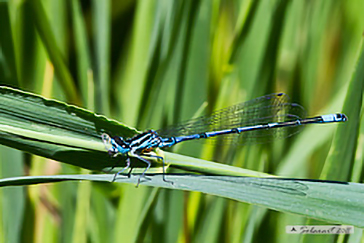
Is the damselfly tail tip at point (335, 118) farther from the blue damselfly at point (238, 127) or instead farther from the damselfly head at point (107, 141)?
the damselfly head at point (107, 141)

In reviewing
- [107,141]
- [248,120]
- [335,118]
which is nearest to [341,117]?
[335,118]

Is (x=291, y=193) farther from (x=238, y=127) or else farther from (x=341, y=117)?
(x=238, y=127)

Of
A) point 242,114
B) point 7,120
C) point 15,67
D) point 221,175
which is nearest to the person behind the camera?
point 7,120

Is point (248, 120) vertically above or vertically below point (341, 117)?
above

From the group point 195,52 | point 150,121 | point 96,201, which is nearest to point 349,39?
point 195,52

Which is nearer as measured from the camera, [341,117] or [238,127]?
[341,117]

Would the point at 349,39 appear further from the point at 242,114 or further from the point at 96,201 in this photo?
the point at 96,201

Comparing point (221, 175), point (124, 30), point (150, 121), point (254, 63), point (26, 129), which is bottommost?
point (221, 175)
